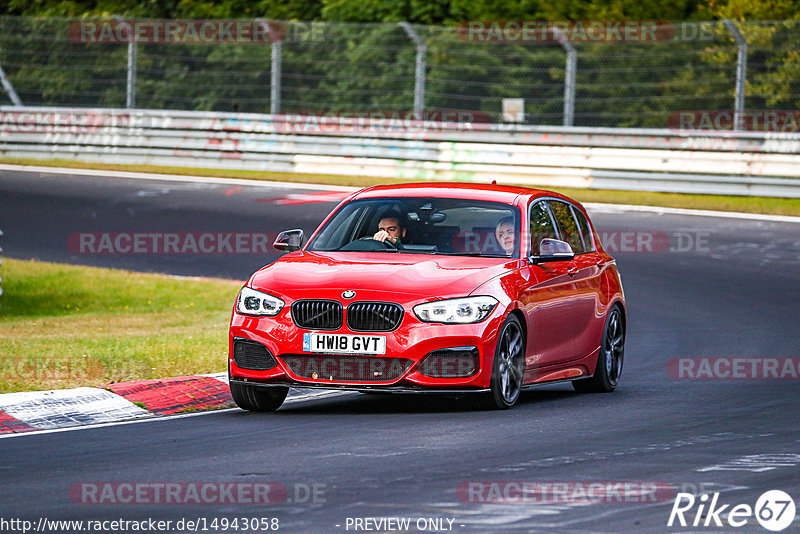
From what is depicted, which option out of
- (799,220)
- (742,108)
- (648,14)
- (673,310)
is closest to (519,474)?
(673,310)

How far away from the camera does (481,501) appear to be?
277 inches

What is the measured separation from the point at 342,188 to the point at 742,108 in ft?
23.3

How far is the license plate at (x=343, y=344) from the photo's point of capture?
31.8ft

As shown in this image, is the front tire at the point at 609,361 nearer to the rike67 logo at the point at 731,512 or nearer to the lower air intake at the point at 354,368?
the lower air intake at the point at 354,368

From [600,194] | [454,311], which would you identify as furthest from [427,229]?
[600,194]

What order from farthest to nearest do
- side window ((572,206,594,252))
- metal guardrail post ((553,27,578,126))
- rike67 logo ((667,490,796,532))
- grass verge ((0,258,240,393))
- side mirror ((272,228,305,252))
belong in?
metal guardrail post ((553,27,578,126)) < side window ((572,206,594,252)) < grass verge ((0,258,240,393)) < side mirror ((272,228,305,252)) < rike67 logo ((667,490,796,532))

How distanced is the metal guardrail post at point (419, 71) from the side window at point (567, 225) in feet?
50.9

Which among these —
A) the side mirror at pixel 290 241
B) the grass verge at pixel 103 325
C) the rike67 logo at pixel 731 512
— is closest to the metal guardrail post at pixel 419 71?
the grass verge at pixel 103 325

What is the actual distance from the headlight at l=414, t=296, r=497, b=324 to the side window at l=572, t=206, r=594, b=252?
262 centimetres

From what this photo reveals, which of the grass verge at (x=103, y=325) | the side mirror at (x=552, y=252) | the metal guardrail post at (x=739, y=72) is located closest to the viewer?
the side mirror at (x=552, y=252)

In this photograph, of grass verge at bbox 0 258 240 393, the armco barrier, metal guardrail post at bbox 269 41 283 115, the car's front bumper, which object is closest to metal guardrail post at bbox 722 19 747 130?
the armco barrier

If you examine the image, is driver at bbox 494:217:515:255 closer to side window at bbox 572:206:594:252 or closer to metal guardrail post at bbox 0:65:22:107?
side window at bbox 572:206:594:252

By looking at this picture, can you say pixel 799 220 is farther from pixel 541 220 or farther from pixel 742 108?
pixel 541 220

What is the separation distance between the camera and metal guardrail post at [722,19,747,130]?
81.3 ft
